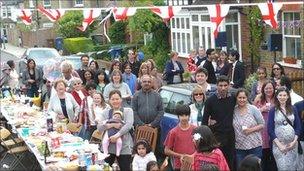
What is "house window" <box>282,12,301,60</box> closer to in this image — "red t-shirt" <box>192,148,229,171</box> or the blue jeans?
the blue jeans

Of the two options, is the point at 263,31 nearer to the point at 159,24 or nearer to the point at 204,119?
the point at 159,24

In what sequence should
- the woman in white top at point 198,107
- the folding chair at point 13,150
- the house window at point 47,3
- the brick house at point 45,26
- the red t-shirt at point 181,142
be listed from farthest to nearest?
the house window at point 47,3
the brick house at point 45,26
the folding chair at point 13,150
the woman in white top at point 198,107
the red t-shirt at point 181,142

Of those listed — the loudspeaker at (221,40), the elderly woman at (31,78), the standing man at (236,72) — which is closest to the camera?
the standing man at (236,72)

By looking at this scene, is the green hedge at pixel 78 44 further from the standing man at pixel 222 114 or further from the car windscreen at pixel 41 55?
the standing man at pixel 222 114

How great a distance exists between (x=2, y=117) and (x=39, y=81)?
288 centimetres

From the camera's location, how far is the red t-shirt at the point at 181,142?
8.53 metres

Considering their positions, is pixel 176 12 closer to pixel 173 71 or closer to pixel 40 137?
pixel 173 71

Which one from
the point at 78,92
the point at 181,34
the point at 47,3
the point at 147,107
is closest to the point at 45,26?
the point at 47,3

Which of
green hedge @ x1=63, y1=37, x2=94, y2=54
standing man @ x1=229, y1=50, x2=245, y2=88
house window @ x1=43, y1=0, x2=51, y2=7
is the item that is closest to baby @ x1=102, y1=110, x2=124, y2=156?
standing man @ x1=229, y1=50, x2=245, y2=88

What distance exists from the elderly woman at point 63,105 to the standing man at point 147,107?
5.51 feet

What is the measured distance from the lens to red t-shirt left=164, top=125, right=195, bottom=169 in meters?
8.53

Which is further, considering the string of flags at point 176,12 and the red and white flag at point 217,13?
the red and white flag at point 217,13

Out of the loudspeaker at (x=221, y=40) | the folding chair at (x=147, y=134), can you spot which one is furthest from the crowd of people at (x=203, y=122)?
the loudspeaker at (x=221, y=40)

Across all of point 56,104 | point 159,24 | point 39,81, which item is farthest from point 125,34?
point 56,104
